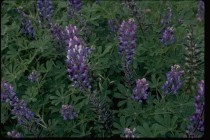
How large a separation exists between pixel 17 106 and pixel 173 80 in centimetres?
86

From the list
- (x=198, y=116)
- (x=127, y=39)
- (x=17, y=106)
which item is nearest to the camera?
(x=198, y=116)

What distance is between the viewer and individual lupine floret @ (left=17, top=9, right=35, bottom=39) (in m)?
2.81

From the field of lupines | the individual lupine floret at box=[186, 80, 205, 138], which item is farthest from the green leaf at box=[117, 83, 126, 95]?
the individual lupine floret at box=[186, 80, 205, 138]

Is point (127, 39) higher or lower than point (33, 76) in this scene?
higher

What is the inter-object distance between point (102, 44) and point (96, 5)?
1.23 ft

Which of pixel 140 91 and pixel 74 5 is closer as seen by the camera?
pixel 140 91

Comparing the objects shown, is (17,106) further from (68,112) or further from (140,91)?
(140,91)

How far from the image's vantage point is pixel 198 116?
1.98 m

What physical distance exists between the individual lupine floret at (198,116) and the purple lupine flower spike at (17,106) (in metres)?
0.85

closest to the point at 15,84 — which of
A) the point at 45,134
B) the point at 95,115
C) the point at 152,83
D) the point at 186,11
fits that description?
the point at 45,134

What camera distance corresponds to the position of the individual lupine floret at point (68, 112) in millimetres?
2242

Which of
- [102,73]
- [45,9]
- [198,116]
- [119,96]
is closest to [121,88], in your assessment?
[119,96]

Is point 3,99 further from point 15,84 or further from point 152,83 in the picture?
point 152,83

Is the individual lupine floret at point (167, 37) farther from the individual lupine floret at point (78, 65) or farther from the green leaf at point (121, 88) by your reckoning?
the individual lupine floret at point (78, 65)
